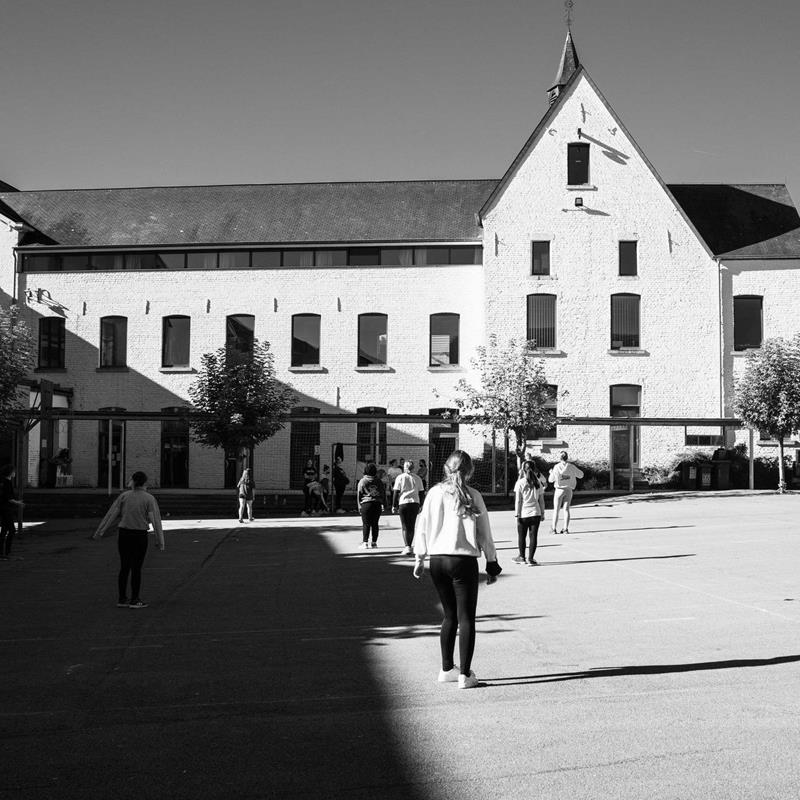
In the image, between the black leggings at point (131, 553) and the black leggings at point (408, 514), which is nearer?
the black leggings at point (131, 553)

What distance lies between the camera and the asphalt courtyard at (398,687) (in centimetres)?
514

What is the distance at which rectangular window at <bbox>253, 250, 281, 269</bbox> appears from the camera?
38.1 m

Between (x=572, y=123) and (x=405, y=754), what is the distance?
34123 millimetres

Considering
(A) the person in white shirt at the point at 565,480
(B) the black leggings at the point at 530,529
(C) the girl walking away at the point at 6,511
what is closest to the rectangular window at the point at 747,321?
(A) the person in white shirt at the point at 565,480

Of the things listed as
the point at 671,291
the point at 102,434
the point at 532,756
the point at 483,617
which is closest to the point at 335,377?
the point at 102,434

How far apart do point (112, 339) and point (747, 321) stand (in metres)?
24.0

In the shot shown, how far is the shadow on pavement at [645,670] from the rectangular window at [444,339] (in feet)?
97.4

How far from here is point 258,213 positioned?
39938 mm

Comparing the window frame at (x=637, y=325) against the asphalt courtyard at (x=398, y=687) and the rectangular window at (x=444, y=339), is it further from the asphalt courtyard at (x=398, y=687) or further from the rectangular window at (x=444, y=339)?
the asphalt courtyard at (x=398, y=687)

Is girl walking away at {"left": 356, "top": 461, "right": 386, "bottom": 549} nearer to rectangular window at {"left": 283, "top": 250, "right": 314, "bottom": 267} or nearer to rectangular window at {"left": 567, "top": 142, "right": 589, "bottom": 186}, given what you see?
rectangular window at {"left": 283, "top": 250, "right": 314, "bottom": 267}

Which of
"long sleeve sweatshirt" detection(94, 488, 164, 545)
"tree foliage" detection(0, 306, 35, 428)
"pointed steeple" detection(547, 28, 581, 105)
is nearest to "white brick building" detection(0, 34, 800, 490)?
"pointed steeple" detection(547, 28, 581, 105)

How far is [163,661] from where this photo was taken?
8469 mm

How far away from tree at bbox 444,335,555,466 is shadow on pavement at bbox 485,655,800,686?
74.5 feet

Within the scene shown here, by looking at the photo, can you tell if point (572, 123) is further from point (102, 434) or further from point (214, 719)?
point (214, 719)
